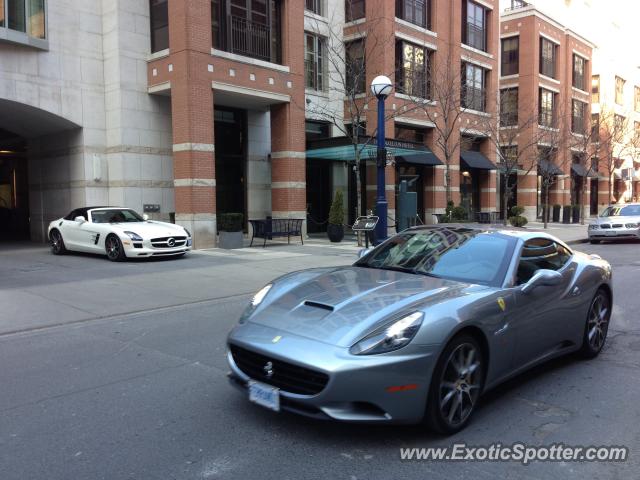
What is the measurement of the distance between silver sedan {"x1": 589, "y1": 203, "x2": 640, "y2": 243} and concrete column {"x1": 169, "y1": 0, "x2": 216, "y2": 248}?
46.0 ft

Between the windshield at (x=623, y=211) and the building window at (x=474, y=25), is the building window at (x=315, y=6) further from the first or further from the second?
the windshield at (x=623, y=211)

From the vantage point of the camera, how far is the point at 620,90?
4947 centimetres

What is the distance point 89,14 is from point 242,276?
12193 mm

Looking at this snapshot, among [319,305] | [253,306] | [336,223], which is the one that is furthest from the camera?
[336,223]

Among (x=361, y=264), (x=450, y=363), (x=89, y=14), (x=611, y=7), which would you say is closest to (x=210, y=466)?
(x=450, y=363)

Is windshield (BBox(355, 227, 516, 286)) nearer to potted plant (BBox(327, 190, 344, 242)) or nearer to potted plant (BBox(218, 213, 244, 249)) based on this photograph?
potted plant (BBox(218, 213, 244, 249))

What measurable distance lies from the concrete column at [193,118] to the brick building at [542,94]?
1948cm

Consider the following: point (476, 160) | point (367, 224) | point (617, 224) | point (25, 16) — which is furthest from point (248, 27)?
point (476, 160)

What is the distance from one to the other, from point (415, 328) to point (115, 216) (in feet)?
42.3

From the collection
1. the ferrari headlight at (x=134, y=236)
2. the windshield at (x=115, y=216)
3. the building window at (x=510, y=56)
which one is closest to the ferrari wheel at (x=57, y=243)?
the windshield at (x=115, y=216)

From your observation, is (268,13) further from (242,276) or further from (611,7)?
(611,7)

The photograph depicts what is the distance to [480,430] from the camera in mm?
3887

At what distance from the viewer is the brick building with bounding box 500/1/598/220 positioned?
33.7 metres

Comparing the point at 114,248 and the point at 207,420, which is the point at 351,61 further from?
the point at 207,420
